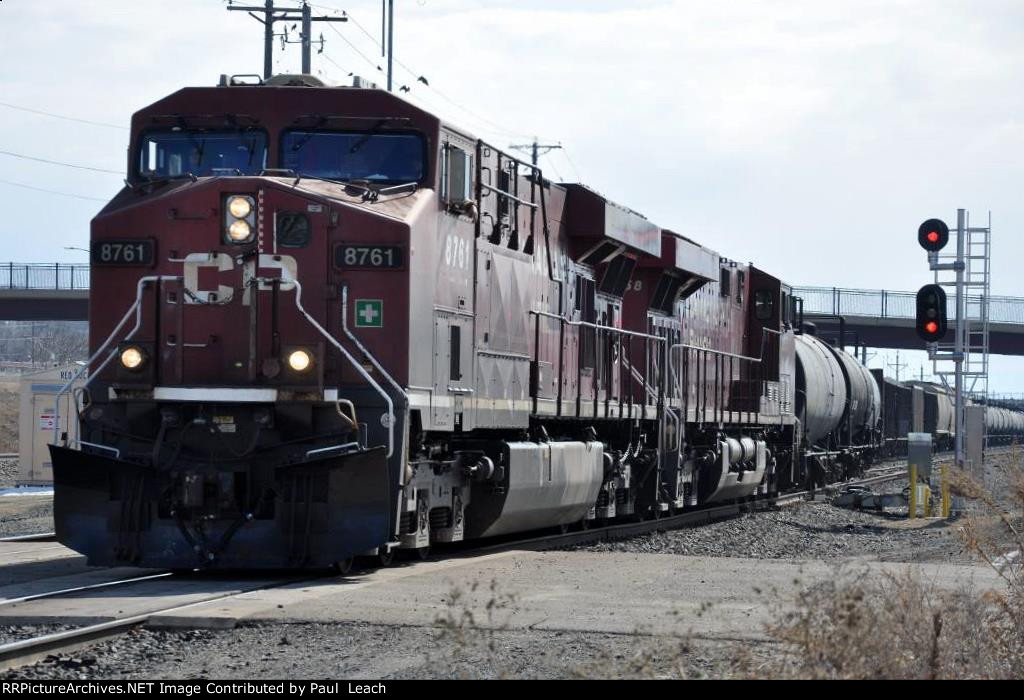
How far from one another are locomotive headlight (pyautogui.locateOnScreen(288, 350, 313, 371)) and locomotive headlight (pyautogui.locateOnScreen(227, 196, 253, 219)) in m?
1.24

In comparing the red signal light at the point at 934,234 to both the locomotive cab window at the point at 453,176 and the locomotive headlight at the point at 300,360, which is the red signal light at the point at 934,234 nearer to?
the locomotive cab window at the point at 453,176

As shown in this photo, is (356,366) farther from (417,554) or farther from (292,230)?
(417,554)

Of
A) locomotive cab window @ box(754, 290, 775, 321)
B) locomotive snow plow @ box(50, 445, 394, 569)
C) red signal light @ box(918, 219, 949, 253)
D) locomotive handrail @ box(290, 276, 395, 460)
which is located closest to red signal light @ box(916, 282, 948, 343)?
red signal light @ box(918, 219, 949, 253)

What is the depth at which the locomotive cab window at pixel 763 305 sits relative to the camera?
2684 centimetres

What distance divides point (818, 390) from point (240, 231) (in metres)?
21.7

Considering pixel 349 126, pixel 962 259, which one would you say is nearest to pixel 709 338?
pixel 962 259

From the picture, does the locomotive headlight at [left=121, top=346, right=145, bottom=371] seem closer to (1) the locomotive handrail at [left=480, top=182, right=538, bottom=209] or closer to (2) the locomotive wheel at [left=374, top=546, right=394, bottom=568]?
(2) the locomotive wheel at [left=374, top=546, right=394, bottom=568]

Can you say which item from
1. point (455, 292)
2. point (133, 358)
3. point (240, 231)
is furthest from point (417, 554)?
point (240, 231)

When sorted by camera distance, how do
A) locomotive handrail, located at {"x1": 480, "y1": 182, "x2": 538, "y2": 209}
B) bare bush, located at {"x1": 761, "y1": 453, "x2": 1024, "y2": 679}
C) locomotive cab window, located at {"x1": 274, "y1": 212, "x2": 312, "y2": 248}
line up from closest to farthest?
1. bare bush, located at {"x1": 761, "y1": 453, "x2": 1024, "y2": 679}
2. locomotive cab window, located at {"x1": 274, "y1": 212, "x2": 312, "y2": 248}
3. locomotive handrail, located at {"x1": 480, "y1": 182, "x2": 538, "y2": 209}

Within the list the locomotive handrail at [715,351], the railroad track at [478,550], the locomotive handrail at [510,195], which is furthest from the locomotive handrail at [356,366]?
the locomotive handrail at [715,351]

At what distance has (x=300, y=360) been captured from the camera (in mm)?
11539

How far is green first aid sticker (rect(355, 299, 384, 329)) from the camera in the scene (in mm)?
11930
